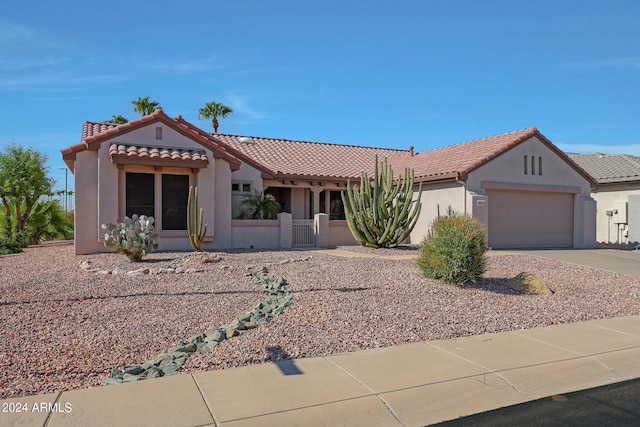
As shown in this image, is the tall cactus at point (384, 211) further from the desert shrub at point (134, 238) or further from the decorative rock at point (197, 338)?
the decorative rock at point (197, 338)

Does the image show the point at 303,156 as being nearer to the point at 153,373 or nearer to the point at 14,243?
the point at 14,243

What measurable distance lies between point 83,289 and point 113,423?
6.19 meters

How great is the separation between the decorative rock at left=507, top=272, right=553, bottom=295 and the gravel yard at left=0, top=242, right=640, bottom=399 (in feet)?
0.69

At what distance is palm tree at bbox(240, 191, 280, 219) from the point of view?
66.4 ft

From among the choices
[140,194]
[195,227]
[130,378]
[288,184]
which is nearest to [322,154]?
[288,184]

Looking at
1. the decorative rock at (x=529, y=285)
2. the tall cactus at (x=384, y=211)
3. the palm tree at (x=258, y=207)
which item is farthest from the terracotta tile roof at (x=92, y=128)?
the decorative rock at (x=529, y=285)

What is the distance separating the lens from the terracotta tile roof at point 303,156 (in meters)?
23.0

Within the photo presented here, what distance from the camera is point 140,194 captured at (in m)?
17.4

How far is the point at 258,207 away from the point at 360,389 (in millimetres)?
15402

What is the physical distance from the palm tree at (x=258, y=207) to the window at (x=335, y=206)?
4.72m

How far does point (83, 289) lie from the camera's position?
9.87 metres

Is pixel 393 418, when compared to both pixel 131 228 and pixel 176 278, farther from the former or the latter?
pixel 131 228

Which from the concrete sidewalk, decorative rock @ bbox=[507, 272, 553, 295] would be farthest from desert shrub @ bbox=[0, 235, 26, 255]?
decorative rock @ bbox=[507, 272, 553, 295]

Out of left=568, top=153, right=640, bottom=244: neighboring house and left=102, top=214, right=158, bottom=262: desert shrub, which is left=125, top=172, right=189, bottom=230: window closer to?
left=102, top=214, right=158, bottom=262: desert shrub
